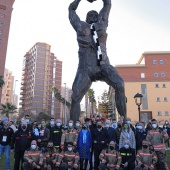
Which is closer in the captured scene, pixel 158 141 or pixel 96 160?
pixel 96 160

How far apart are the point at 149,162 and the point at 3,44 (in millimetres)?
52650

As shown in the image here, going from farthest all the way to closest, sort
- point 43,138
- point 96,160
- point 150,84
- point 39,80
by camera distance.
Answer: point 39,80, point 150,84, point 43,138, point 96,160

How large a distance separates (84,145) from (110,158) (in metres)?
1.09

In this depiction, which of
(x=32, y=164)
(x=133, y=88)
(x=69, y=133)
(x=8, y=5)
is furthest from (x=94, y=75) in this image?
(x=8, y=5)

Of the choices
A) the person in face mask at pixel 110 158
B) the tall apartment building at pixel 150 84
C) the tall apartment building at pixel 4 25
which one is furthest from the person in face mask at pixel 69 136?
the tall apartment building at pixel 4 25

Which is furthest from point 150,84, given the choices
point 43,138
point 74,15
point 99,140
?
point 99,140

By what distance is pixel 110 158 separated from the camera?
279 inches

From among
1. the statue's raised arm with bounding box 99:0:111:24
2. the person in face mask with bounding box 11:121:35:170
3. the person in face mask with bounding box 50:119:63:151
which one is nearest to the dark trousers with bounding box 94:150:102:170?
the person in face mask with bounding box 50:119:63:151

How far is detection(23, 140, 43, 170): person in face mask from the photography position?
283 inches

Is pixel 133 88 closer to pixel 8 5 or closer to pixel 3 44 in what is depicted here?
pixel 3 44

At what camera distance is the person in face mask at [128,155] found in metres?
7.22

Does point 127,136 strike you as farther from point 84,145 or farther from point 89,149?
point 84,145

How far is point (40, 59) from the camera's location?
3647 inches

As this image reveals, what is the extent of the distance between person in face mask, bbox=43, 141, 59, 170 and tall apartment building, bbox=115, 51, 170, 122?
141 ft
